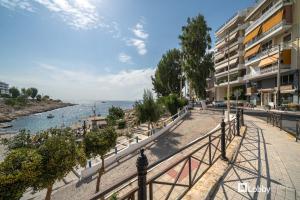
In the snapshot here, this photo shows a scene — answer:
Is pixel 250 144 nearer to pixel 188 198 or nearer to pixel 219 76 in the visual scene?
pixel 188 198

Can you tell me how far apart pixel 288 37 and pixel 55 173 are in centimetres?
3079

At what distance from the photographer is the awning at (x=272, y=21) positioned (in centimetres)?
2394

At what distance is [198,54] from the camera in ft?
91.2

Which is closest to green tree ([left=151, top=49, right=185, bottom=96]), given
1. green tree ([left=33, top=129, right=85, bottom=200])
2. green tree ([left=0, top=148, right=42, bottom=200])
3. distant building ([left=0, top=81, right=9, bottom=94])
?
green tree ([left=33, top=129, right=85, bottom=200])

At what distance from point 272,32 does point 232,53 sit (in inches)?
717

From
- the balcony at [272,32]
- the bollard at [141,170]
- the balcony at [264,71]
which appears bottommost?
the bollard at [141,170]

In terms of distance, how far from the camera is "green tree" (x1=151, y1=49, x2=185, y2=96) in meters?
39.5

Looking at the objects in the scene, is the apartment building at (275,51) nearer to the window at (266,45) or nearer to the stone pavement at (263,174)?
the window at (266,45)

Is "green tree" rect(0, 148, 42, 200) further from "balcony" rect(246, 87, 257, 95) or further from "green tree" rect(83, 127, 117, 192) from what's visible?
"balcony" rect(246, 87, 257, 95)

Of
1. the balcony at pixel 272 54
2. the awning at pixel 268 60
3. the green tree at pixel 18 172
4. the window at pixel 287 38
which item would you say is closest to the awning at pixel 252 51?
the balcony at pixel 272 54

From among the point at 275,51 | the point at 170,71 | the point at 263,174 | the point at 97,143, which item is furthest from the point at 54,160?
the point at 170,71

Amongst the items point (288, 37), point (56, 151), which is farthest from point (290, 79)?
point (56, 151)

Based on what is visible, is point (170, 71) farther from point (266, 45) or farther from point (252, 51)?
point (266, 45)

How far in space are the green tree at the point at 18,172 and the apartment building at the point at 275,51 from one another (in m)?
27.7
